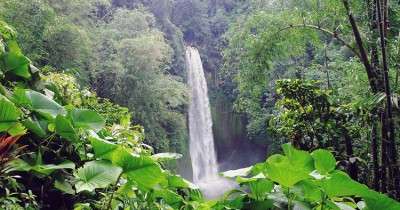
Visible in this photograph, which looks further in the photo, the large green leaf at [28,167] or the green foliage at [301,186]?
the large green leaf at [28,167]

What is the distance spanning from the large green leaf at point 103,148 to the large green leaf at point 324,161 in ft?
1.45

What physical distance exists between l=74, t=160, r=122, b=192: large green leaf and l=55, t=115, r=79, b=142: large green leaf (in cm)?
11

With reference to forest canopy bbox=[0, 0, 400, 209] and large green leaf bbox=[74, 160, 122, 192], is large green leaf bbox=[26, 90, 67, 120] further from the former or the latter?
large green leaf bbox=[74, 160, 122, 192]

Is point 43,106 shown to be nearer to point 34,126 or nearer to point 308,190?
point 34,126

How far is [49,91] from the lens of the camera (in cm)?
112

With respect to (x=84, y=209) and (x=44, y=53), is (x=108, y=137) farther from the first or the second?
(x=44, y=53)

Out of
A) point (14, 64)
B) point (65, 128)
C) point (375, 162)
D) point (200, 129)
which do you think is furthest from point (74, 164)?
point (200, 129)

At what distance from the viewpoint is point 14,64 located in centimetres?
98

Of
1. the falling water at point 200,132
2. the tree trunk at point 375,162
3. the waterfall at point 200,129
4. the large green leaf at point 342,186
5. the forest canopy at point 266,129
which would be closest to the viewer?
the large green leaf at point 342,186

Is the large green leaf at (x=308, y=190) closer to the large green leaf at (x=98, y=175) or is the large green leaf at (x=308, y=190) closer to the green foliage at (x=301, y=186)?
the green foliage at (x=301, y=186)

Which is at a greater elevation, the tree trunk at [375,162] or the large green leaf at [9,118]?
the large green leaf at [9,118]

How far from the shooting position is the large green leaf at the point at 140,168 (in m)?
0.67

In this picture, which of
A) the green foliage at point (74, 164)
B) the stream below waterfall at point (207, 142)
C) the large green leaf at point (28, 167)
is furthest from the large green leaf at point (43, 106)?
the stream below waterfall at point (207, 142)

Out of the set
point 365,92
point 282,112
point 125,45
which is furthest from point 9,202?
point 125,45
